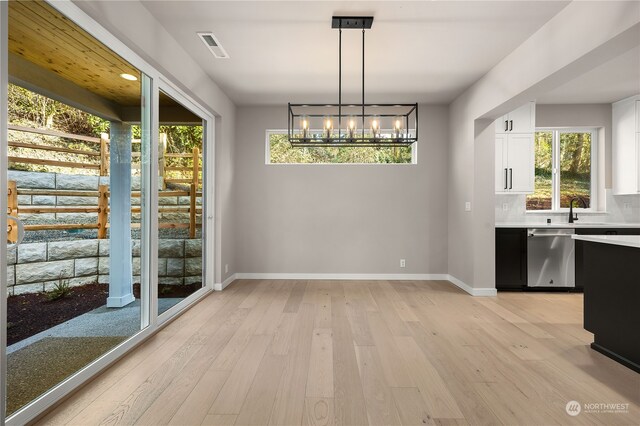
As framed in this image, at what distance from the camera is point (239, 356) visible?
2.68 metres

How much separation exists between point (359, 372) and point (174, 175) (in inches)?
105

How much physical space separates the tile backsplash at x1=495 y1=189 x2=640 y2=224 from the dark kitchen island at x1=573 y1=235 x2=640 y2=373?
96.7 inches

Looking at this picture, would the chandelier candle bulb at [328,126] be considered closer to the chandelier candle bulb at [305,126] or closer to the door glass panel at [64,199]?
the chandelier candle bulb at [305,126]

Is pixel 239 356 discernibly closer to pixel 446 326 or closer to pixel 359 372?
pixel 359 372

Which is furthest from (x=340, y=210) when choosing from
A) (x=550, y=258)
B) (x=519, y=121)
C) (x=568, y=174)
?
(x=568, y=174)

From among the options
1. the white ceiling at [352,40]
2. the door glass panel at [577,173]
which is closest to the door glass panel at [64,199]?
the white ceiling at [352,40]

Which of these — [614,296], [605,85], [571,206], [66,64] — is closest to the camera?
[66,64]

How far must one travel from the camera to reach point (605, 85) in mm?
4598

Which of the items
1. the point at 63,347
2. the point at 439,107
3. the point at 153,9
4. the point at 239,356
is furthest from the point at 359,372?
the point at 439,107

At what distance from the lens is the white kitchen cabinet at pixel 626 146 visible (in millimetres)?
5008

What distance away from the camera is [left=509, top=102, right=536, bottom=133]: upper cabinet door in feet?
16.4

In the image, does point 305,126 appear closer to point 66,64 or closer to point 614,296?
point 66,64

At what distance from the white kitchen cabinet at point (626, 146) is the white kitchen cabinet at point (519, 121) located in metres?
1.44

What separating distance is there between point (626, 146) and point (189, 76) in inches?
236
